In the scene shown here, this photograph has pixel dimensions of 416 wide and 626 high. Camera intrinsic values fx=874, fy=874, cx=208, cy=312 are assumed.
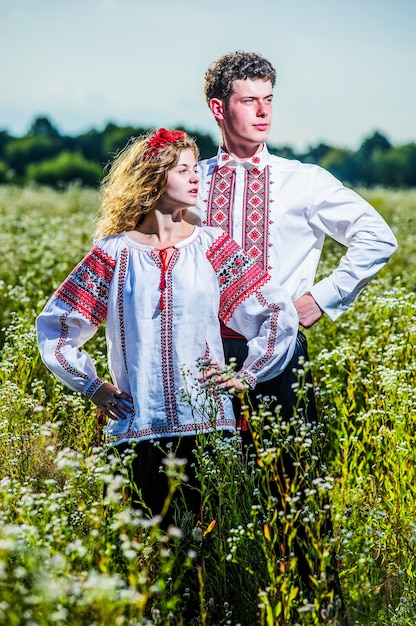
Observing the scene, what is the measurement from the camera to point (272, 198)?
3621 mm

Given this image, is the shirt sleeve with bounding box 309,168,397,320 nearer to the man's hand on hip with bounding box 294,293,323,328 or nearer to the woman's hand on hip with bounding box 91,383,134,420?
the man's hand on hip with bounding box 294,293,323,328

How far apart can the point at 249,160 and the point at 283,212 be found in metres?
0.28

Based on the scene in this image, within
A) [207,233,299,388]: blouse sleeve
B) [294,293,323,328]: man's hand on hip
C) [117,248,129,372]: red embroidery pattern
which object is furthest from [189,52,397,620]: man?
[117,248,129,372]: red embroidery pattern

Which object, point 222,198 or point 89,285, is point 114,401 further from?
point 222,198

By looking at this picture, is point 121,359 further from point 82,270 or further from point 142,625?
point 142,625

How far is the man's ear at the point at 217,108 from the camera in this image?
370cm

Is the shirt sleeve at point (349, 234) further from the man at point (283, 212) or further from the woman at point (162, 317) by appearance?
the woman at point (162, 317)

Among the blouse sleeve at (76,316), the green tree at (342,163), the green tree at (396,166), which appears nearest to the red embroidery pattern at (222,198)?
the blouse sleeve at (76,316)

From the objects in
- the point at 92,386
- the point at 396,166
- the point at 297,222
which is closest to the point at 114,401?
the point at 92,386

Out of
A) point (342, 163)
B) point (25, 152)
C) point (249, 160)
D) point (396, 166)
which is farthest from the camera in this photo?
point (342, 163)

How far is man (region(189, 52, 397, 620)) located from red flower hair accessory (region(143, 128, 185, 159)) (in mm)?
345

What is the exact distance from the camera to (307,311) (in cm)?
358

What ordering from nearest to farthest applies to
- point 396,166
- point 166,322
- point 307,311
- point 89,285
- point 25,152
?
point 166,322 < point 89,285 < point 307,311 < point 25,152 < point 396,166

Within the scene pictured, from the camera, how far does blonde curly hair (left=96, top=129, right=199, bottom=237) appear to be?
3.35 metres
